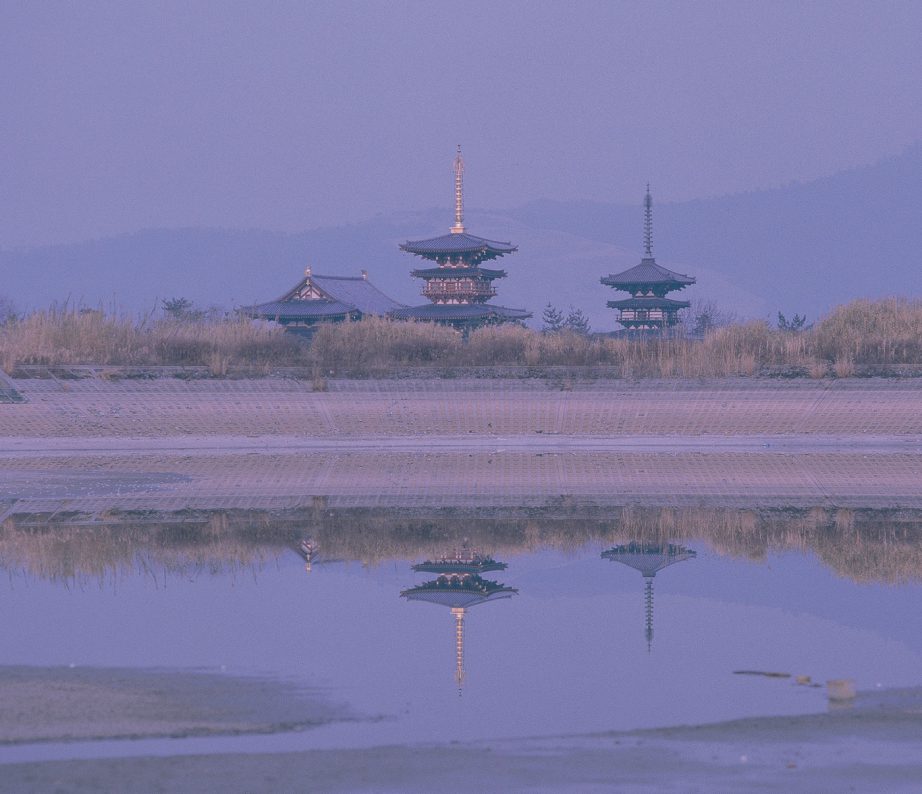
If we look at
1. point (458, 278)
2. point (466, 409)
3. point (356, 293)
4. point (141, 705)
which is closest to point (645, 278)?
point (458, 278)

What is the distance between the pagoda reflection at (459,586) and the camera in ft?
34.8

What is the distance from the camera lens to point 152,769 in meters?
6.64

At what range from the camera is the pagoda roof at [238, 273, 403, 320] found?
56250mm

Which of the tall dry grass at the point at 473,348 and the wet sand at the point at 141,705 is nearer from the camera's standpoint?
the wet sand at the point at 141,705

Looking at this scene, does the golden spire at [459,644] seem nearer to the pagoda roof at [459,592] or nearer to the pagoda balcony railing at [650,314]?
the pagoda roof at [459,592]

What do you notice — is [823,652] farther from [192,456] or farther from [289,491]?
[192,456]

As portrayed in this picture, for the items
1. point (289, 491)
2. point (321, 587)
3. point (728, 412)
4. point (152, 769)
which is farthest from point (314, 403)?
point (152, 769)

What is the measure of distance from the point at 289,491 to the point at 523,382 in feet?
36.2

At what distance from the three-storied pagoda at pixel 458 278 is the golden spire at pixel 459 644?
45.0 m

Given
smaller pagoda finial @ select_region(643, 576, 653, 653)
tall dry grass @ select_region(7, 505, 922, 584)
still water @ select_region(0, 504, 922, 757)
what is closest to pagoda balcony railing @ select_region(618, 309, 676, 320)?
tall dry grass @ select_region(7, 505, 922, 584)

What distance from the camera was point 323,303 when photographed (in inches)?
2259

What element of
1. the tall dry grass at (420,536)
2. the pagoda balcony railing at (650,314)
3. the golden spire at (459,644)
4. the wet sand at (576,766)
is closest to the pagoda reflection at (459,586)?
the golden spire at (459,644)

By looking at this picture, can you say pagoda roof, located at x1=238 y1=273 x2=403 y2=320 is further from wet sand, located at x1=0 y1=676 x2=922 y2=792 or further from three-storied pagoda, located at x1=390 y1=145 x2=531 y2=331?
wet sand, located at x1=0 y1=676 x2=922 y2=792

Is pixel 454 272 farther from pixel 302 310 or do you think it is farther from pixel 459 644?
pixel 459 644
